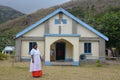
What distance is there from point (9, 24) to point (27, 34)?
94.5 metres

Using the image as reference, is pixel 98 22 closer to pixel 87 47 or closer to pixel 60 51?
pixel 87 47

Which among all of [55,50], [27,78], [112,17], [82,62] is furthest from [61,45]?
[27,78]

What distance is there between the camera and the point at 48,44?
26766 mm

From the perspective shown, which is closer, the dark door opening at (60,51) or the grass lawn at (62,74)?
the grass lawn at (62,74)

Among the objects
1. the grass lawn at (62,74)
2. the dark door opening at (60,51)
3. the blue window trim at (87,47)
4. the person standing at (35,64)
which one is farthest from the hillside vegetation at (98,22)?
the person standing at (35,64)

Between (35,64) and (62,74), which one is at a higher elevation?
(35,64)

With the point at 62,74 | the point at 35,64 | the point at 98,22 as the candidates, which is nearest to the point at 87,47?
the point at 98,22

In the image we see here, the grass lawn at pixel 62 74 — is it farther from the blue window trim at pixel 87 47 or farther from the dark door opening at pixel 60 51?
the dark door opening at pixel 60 51

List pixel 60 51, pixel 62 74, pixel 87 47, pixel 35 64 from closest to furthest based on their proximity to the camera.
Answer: pixel 35 64 → pixel 62 74 → pixel 87 47 → pixel 60 51

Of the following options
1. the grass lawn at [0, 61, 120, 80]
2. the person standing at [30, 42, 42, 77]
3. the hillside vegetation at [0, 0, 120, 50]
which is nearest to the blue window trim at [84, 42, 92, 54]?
the hillside vegetation at [0, 0, 120, 50]

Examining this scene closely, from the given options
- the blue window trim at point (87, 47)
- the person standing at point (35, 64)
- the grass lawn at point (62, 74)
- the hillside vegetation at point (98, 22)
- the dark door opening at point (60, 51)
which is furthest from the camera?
the hillside vegetation at point (98, 22)

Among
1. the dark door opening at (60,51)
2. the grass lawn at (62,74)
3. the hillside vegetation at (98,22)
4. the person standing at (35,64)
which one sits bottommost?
the grass lawn at (62,74)

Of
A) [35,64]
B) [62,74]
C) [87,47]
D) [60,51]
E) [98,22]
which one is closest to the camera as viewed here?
A: [35,64]

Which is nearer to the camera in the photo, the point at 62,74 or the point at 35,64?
the point at 35,64
